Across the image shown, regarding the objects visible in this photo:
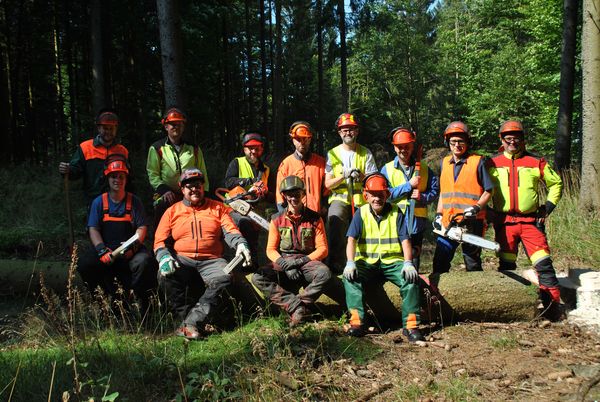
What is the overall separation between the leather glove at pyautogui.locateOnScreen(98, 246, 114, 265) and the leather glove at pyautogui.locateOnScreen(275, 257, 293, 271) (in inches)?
75.4

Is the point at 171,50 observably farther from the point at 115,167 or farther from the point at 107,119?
the point at 115,167

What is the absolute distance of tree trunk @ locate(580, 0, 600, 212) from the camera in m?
8.09

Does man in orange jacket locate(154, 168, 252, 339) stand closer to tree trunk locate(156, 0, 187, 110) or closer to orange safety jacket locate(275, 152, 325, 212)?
orange safety jacket locate(275, 152, 325, 212)

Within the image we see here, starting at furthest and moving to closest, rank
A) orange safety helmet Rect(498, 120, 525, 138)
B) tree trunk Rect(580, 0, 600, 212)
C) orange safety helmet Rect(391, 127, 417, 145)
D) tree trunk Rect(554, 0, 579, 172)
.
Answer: tree trunk Rect(554, 0, 579, 172) → tree trunk Rect(580, 0, 600, 212) → orange safety helmet Rect(391, 127, 417, 145) → orange safety helmet Rect(498, 120, 525, 138)

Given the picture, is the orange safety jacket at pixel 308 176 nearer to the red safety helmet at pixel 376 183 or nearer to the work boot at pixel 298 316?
the red safety helmet at pixel 376 183

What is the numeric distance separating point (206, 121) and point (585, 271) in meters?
20.5

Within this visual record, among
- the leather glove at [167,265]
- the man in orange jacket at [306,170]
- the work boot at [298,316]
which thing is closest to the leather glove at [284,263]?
the work boot at [298,316]

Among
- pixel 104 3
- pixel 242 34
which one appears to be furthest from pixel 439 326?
pixel 242 34

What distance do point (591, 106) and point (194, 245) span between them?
6.93 m

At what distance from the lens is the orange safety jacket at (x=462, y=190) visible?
5.69 m

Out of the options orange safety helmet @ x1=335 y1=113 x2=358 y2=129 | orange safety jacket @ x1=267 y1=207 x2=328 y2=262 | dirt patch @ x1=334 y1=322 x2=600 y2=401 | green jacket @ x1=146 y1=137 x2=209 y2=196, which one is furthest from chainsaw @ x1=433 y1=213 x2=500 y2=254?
green jacket @ x1=146 y1=137 x2=209 y2=196

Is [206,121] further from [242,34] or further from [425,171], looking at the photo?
[425,171]

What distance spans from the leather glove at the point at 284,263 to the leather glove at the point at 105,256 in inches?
75.4

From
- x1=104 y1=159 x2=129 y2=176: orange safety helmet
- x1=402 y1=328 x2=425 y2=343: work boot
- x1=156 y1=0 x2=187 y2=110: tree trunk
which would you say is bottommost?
x1=402 y1=328 x2=425 y2=343: work boot
